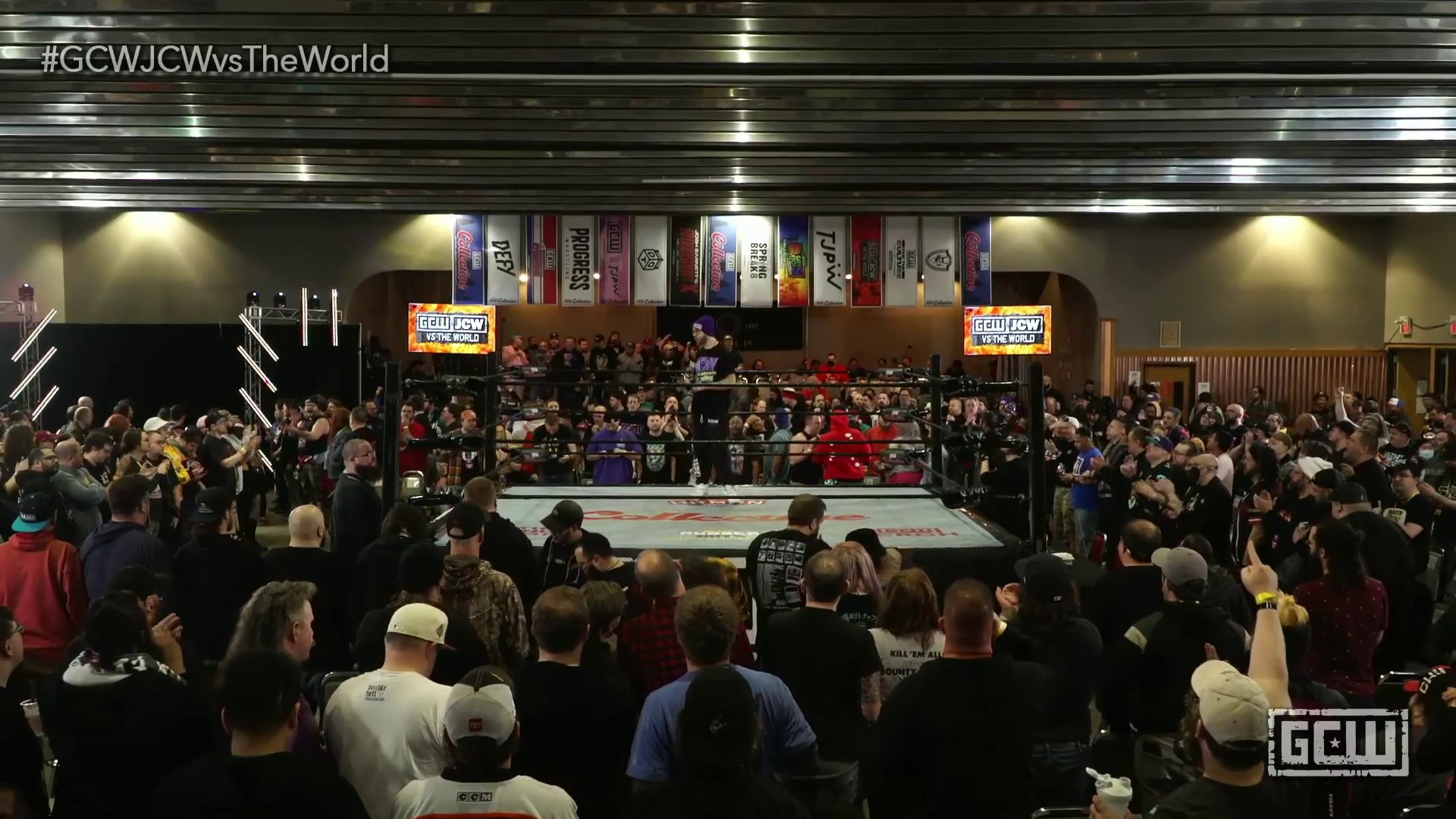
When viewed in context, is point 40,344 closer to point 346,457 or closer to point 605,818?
point 346,457

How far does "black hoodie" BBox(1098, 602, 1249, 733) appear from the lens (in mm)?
3670

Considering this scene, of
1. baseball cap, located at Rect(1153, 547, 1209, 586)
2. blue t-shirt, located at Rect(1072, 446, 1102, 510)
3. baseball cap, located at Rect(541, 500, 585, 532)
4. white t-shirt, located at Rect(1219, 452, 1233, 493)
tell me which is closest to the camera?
baseball cap, located at Rect(1153, 547, 1209, 586)

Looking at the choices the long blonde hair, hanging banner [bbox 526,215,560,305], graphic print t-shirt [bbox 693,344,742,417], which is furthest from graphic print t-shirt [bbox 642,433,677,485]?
hanging banner [bbox 526,215,560,305]

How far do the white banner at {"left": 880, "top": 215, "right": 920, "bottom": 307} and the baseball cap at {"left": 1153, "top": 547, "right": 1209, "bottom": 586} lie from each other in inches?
589

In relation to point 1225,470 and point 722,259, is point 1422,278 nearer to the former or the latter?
point 722,259

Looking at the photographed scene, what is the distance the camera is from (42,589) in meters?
5.08

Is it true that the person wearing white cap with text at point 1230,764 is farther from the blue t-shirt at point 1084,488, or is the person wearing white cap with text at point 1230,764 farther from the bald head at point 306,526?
the blue t-shirt at point 1084,488

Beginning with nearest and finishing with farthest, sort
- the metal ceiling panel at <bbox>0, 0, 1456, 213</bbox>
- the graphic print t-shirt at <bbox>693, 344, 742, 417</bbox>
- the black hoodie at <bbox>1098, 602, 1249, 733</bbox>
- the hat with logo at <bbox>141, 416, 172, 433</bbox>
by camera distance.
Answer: the black hoodie at <bbox>1098, 602, 1249, 733</bbox> → the metal ceiling panel at <bbox>0, 0, 1456, 213</bbox> → the graphic print t-shirt at <bbox>693, 344, 742, 417</bbox> → the hat with logo at <bbox>141, 416, 172, 433</bbox>

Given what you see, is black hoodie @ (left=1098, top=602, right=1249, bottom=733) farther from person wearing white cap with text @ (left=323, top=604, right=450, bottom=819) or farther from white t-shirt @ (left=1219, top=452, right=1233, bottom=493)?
white t-shirt @ (left=1219, top=452, right=1233, bottom=493)

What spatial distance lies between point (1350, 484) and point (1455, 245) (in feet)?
50.0

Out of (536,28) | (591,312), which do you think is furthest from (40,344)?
(536,28)

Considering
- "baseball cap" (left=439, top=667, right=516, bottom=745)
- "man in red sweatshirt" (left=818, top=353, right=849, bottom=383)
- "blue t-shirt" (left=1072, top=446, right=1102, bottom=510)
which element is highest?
"man in red sweatshirt" (left=818, top=353, right=849, bottom=383)

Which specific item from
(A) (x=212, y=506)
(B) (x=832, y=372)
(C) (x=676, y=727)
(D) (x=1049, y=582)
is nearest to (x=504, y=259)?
(B) (x=832, y=372)

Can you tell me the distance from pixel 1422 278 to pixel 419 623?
796 inches
